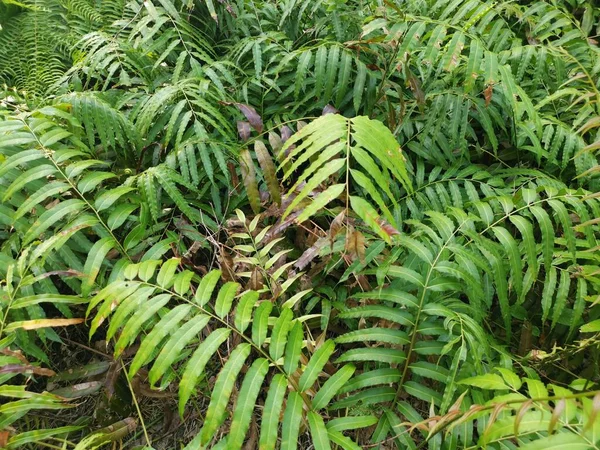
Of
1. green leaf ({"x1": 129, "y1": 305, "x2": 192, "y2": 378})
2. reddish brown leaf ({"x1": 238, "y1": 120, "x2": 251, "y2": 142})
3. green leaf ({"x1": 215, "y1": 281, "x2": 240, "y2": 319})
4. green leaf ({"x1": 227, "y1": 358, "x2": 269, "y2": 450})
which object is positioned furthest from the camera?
reddish brown leaf ({"x1": 238, "y1": 120, "x2": 251, "y2": 142})

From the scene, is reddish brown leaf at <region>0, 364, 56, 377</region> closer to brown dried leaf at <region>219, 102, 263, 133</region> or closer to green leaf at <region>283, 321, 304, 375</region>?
green leaf at <region>283, 321, 304, 375</region>

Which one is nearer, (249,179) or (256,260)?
(256,260)

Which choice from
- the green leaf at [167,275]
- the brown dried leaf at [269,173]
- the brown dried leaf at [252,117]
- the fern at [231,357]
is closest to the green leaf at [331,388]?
the fern at [231,357]

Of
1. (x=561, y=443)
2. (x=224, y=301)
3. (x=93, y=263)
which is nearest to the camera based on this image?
(x=561, y=443)

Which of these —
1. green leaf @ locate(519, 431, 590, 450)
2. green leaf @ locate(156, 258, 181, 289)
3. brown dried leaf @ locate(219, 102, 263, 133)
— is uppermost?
brown dried leaf @ locate(219, 102, 263, 133)

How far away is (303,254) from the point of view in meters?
1.62

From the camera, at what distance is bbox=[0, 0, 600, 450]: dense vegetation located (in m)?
1.25

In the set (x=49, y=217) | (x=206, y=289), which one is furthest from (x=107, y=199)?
(x=206, y=289)

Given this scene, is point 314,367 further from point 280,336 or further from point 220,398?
point 220,398

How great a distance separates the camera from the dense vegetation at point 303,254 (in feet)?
4.09

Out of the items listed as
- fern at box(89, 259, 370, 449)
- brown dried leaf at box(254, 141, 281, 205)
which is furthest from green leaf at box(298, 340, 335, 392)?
→ brown dried leaf at box(254, 141, 281, 205)

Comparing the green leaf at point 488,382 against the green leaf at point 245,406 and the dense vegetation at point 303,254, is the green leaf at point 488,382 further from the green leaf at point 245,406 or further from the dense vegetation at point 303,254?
the green leaf at point 245,406

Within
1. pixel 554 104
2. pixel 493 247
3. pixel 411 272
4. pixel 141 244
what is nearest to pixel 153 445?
pixel 141 244

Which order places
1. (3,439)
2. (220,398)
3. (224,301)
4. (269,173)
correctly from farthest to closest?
(269,173)
(224,301)
(3,439)
(220,398)
